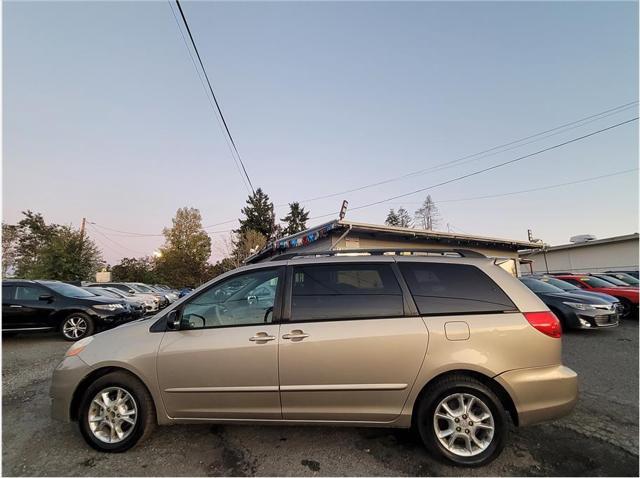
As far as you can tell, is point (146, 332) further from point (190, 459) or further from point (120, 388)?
point (190, 459)

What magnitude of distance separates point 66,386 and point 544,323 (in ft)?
13.9

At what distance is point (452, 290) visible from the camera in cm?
275

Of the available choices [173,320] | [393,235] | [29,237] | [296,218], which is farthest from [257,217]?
[173,320]

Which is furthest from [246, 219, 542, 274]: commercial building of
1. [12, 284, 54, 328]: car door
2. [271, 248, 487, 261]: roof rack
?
[271, 248, 487, 261]: roof rack

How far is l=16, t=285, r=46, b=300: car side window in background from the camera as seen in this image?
7.22 metres

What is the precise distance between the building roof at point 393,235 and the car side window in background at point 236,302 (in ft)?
24.4

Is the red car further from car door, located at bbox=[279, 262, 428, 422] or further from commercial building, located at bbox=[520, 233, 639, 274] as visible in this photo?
car door, located at bbox=[279, 262, 428, 422]

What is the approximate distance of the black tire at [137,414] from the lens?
272 cm

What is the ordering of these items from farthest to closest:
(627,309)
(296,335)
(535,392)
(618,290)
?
(618,290) → (627,309) → (296,335) → (535,392)

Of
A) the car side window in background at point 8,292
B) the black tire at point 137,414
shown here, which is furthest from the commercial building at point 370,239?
the black tire at point 137,414

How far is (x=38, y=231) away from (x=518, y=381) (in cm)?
4482

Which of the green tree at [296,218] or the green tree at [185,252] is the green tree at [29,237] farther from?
the green tree at [296,218]

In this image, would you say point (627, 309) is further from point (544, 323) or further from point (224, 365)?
point (224, 365)

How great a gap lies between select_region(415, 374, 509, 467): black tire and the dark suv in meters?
7.82
